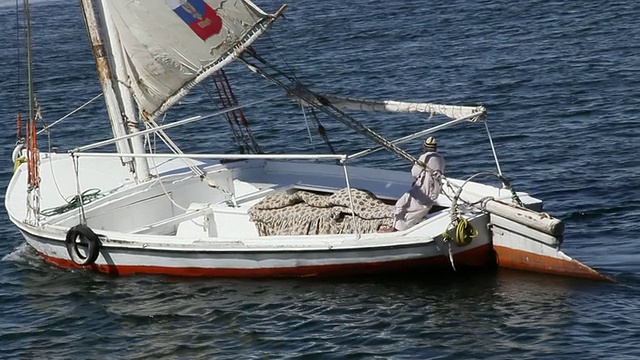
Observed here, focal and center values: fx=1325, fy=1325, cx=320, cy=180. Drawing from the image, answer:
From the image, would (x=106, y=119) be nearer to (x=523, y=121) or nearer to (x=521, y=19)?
(x=523, y=121)

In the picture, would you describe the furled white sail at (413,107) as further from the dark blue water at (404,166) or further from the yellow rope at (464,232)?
the dark blue water at (404,166)

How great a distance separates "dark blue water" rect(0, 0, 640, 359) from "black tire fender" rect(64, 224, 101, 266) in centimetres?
57

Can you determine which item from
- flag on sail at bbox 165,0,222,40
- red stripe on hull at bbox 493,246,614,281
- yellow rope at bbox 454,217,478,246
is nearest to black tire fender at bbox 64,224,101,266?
flag on sail at bbox 165,0,222,40

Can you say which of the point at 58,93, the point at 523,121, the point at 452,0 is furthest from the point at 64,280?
the point at 452,0

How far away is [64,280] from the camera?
23297mm

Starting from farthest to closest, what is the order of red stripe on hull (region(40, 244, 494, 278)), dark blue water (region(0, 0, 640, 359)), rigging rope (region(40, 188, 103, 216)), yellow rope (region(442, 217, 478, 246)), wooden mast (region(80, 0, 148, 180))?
rigging rope (region(40, 188, 103, 216))
wooden mast (region(80, 0, 148, 180))
red stripe on hull (region(40, 244, 494, 278))
yellow rope (region(442, 217, 478, 246))
dark blue water (region(0, 0, 640, 359))

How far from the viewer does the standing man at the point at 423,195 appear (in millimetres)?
20969

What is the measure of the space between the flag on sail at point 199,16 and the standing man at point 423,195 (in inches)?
169

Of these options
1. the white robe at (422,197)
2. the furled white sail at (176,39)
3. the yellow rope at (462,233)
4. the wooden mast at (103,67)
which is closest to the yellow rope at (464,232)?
the yellow rope at (462,233)

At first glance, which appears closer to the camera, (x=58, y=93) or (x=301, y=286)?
(x=301, y=286)

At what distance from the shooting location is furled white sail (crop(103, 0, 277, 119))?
878 inches

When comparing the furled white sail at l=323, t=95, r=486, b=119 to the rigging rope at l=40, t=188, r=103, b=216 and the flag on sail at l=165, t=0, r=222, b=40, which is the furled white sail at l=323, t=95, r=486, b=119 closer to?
the flag on sail at l=165, t=0, r=222, b=40

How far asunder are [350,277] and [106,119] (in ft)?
55.3

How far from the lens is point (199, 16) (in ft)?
74.0
